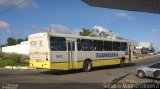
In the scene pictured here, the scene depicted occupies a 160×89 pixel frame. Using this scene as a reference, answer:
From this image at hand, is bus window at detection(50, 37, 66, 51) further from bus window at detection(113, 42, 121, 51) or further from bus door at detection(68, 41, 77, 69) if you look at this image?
bus window at detection(113, 42, 121, 51)

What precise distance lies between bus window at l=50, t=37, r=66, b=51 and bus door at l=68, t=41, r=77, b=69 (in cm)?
72

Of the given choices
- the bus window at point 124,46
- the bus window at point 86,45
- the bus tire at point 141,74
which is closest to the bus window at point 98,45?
the bus window at point 86,45

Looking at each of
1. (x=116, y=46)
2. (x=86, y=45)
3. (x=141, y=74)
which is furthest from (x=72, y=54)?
(x=116, y=46)

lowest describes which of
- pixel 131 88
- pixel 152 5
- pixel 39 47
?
pixel 131 88

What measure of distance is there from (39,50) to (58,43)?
1.46 meters

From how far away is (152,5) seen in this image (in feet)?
45.6

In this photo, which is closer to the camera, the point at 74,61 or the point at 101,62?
the point at 74,61

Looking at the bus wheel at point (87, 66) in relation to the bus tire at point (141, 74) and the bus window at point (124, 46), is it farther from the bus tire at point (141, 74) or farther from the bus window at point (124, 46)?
the bus window at point (124, 46)

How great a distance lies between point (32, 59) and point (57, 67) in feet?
7.71

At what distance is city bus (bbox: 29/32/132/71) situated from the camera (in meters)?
22.3

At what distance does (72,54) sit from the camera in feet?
79.0

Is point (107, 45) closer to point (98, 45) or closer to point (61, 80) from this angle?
point (98, 45)

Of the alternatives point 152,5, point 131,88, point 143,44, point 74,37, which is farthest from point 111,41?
point 143,44

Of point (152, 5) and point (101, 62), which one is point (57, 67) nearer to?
point (101, 62)
